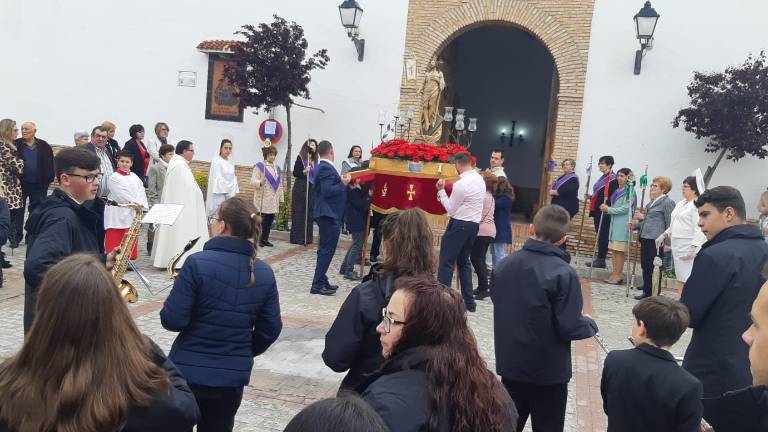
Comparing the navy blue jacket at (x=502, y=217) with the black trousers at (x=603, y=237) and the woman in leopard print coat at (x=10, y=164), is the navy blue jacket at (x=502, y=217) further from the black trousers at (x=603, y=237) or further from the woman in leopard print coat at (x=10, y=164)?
the woman in leopard print coat at (x=10, y=164)

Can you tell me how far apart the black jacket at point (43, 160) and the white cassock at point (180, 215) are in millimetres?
1880

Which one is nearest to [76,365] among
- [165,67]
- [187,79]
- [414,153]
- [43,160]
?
[414,153]

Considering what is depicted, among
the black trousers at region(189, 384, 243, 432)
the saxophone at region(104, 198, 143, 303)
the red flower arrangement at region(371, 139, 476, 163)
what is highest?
the red flower arrangement at region(371, 139, 476, 163)

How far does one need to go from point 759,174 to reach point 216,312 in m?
12.0

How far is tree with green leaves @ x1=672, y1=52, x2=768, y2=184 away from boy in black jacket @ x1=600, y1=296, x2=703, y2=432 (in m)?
9.43

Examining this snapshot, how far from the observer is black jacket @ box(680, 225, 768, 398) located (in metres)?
3.64

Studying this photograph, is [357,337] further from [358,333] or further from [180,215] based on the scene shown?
[180,215]

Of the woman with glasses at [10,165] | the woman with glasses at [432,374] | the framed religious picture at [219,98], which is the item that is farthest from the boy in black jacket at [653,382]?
the framed religious picture at [219,98]

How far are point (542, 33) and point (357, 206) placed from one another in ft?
21.0

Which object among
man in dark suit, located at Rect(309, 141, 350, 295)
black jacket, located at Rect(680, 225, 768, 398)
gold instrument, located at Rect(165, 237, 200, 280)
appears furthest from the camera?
man in dark suit, located at Rect(309, 141, 350, 295)

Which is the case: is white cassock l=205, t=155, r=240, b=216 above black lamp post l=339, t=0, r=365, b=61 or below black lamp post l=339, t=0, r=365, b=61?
below

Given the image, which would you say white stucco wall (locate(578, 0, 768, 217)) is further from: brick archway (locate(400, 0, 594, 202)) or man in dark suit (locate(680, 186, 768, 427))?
man in dark suit (locate(680, 186, 768, 427))

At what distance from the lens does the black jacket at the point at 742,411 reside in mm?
1868

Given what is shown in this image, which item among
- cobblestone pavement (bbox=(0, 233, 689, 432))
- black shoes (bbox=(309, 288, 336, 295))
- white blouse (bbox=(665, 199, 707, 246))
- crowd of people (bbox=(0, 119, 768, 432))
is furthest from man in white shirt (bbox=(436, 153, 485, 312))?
white blouse (bbox=(665, 199, 707, 246))
